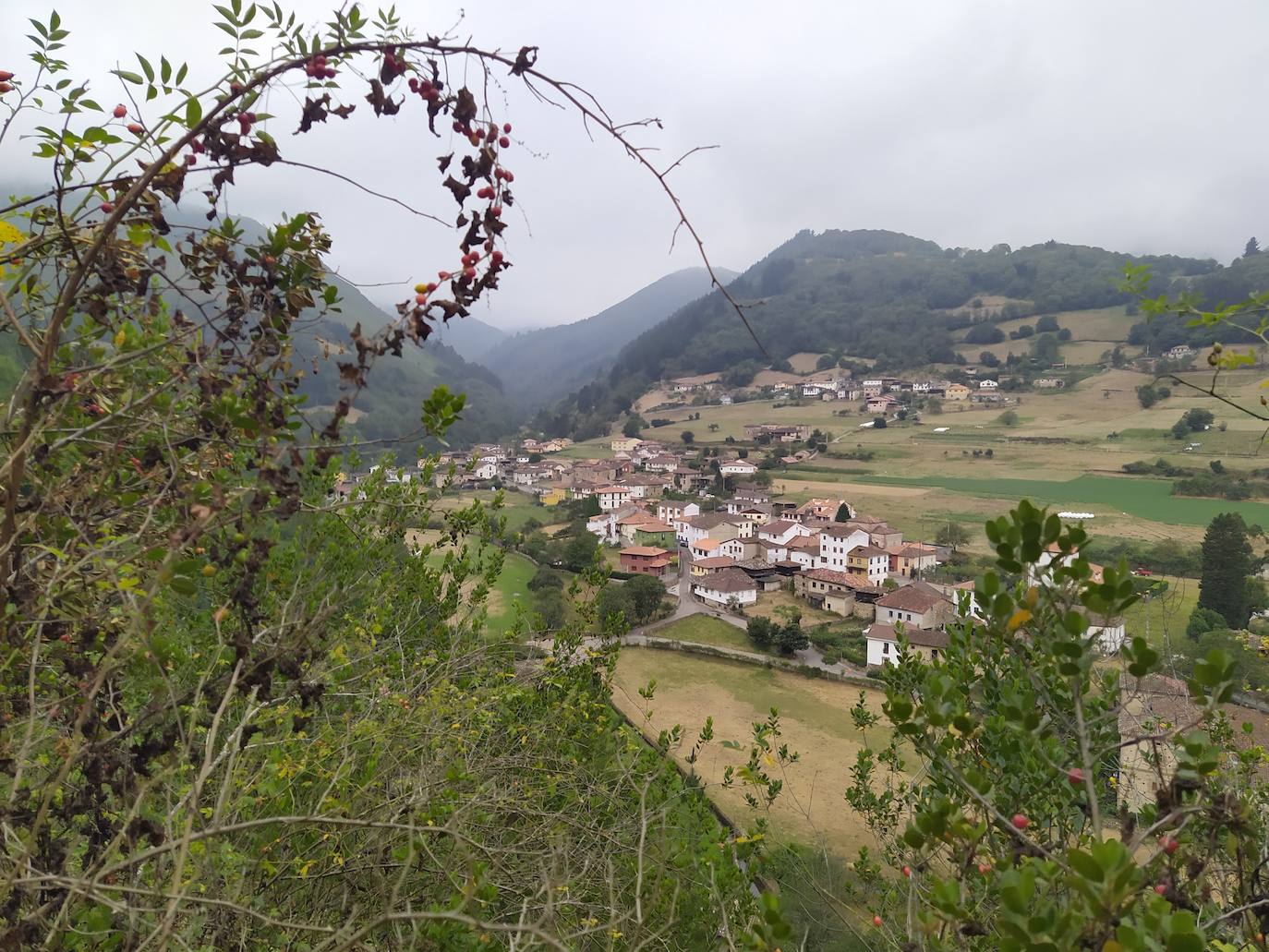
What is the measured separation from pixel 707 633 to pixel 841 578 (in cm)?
1076

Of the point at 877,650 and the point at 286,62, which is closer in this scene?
the point at 286,62

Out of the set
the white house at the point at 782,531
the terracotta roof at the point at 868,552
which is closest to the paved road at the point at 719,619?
the white house at the point at 782,531

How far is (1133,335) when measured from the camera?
9425 cm

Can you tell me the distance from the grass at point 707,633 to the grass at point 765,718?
6.62 feet

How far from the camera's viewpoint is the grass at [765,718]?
16453mm

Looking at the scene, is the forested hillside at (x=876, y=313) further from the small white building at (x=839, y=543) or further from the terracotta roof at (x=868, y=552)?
the terracotta roof at (x=868, y=552)

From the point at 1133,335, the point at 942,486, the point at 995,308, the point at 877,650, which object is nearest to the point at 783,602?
the point at 877,650

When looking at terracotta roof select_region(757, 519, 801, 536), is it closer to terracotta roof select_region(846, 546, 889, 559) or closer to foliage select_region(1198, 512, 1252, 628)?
terracotta roof select_region(846, 546, 889, 559)

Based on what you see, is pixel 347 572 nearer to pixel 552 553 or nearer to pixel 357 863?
pixel 357 863

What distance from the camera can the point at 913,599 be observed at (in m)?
33.4

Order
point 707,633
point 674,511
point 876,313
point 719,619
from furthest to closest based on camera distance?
point 876,313, point 674,511, point 719,619, point 707,633

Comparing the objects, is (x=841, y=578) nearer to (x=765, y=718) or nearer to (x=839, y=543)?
(x=839, y=543)

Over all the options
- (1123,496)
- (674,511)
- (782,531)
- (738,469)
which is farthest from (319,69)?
(738,469)

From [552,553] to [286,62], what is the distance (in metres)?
40.3
